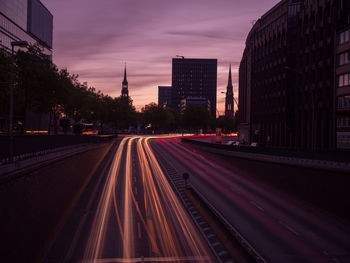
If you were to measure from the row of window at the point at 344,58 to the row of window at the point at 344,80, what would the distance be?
6.48ft

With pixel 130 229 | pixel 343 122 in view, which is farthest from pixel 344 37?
pixel 130 229

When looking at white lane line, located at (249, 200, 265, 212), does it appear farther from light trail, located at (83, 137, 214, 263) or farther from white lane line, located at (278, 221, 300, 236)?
light trail, located at (83, 137, 214, 263)

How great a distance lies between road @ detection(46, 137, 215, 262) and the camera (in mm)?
18109

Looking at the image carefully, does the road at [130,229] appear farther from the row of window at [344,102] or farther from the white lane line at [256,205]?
the row of window at [344,102]

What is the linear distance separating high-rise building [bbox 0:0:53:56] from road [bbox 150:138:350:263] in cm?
6440

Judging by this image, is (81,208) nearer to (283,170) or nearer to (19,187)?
(19,187)

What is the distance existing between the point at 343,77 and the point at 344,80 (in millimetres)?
583

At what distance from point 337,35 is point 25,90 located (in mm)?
52226

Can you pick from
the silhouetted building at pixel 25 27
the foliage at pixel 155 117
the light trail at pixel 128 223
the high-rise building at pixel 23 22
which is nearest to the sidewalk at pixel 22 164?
the light trail at pixel 128 223

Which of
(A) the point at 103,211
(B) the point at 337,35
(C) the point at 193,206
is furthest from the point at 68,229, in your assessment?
(B) the point at 337,35

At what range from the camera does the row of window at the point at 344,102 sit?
5165 cm

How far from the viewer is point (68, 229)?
2225cm

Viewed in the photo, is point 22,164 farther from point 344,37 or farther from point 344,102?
point 344,37

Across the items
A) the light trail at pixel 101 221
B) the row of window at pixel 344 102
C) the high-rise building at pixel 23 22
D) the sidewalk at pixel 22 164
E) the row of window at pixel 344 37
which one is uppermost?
the high-rise building at pixel 23 22
